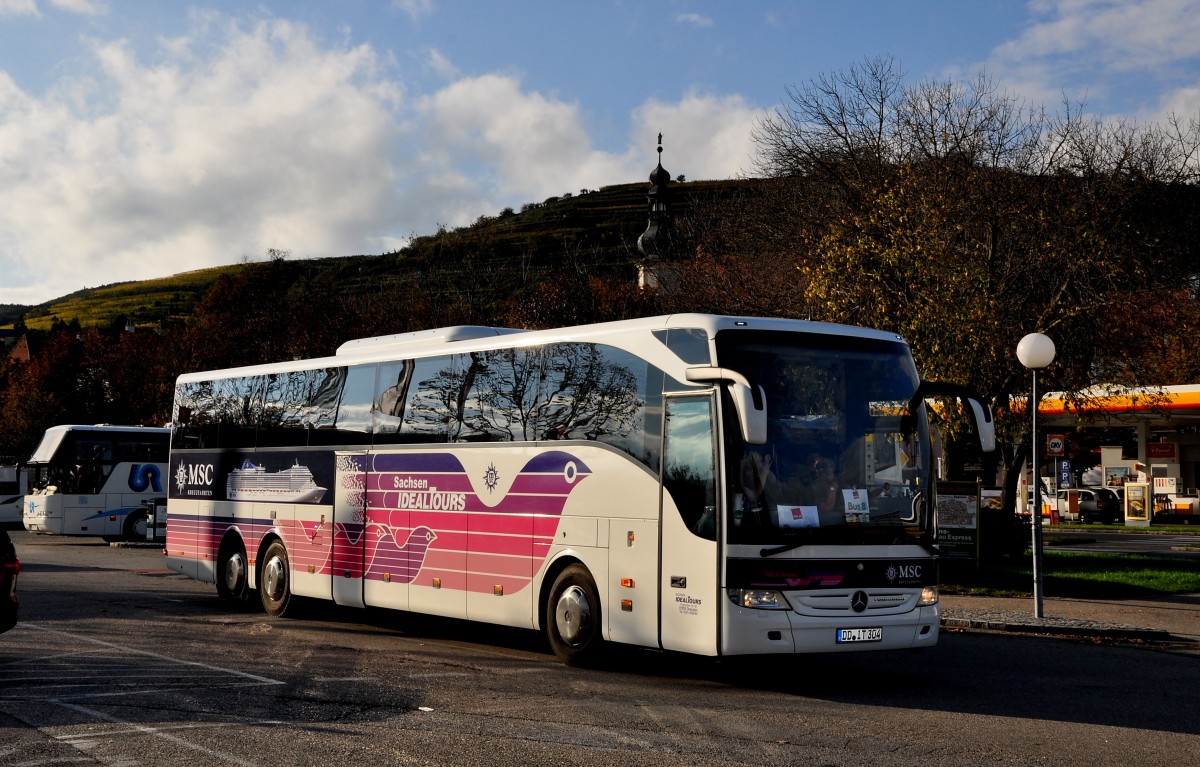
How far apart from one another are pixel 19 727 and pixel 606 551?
5.28 m

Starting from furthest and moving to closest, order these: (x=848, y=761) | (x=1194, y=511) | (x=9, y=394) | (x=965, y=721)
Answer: (x=9, y=394) < (x=1194, y=511) < (x=965, y=721) < (x=848, y=761)

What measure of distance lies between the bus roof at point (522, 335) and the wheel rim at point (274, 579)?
2711 millimetres

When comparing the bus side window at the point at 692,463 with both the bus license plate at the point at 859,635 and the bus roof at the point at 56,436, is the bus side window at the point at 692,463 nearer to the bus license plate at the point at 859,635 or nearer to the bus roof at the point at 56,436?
the bus license plate at the point at 859,635

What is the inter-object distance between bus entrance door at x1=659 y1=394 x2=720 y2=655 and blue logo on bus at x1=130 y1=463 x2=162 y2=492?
3202cm

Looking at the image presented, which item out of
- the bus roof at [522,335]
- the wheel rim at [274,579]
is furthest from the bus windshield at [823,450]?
the wheel rim at [274,579]

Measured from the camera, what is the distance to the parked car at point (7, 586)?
11.8m

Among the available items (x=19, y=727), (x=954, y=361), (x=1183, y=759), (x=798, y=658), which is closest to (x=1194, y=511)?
(x=954, y=361)

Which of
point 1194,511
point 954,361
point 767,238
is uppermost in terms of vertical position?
point 767,238

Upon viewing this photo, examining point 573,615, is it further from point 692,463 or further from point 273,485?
point 273,485

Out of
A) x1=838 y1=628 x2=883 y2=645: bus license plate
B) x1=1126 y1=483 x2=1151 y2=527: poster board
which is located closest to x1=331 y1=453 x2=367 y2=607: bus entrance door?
x1=838 y1=628 x2=883 y2=645: bus license plate

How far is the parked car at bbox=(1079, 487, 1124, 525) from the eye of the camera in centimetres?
6094

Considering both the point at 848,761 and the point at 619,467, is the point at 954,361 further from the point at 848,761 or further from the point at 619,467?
the point at 848,761

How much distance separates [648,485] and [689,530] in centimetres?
73

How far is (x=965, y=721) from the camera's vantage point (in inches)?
386
